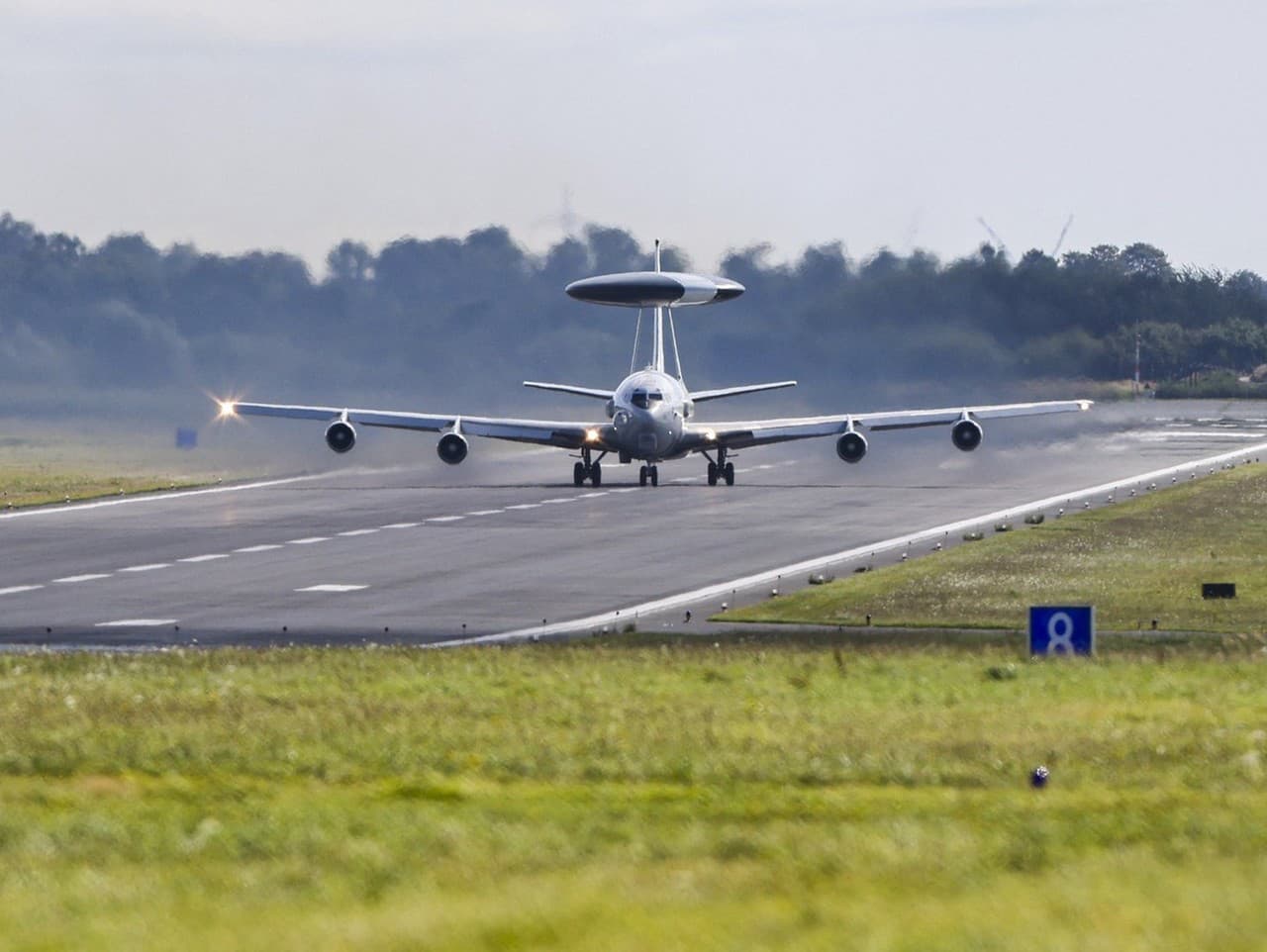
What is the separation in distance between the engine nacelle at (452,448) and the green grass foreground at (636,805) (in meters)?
52.9

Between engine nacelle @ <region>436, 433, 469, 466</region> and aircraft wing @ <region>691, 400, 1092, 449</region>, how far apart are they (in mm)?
9223

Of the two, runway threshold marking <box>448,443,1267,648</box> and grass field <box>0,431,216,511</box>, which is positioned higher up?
grass field <box>0,431,216,511</box>

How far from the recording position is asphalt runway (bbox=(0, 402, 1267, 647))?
4569 centimetres

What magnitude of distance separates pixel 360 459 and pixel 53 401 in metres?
34.1

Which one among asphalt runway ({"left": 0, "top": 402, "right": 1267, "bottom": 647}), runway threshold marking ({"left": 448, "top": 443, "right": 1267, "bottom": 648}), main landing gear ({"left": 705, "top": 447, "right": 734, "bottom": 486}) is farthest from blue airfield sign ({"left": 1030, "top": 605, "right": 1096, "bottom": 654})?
main landing gear ({"left": 705, "top": 447, "right": 734, "bottom": 486})

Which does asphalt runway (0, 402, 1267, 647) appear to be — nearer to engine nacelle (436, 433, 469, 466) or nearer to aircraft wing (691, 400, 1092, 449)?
engine nacelle (436, 433, 469, 466)

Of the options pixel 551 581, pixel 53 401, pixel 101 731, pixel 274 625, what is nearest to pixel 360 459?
pixel 53 401

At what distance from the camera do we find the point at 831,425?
88.6 meters

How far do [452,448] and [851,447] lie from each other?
15.6 meters

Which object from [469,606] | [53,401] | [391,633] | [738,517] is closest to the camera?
[391,633]

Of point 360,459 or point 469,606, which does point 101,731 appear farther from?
point 360,459

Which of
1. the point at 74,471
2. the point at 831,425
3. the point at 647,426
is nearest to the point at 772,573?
the point at 647,426

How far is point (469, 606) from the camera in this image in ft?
156

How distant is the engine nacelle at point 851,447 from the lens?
8750 cm
